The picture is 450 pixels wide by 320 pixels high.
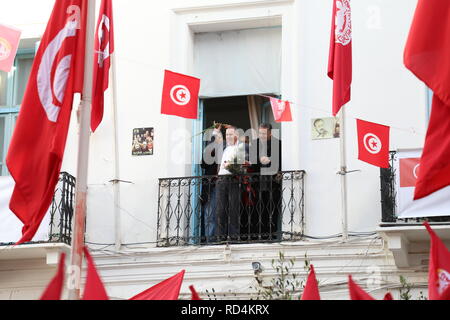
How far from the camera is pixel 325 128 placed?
1423 cm

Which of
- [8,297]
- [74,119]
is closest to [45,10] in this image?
[74,119]

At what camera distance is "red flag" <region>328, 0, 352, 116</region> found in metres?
13.3

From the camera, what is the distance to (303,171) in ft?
46.1

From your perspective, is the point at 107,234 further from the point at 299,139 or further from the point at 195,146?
the point at 299,139

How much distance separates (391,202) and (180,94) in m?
2.81

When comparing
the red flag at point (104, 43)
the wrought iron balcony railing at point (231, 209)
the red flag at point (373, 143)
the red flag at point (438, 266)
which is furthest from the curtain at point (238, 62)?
the red flag at point (438, 266)

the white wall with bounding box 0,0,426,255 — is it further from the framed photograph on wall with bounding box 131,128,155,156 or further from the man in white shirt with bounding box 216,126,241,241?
the man in white shirt with bounding box 216,126,241,241

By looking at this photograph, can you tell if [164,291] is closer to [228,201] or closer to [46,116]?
[46,116]

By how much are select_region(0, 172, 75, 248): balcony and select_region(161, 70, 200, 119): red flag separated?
158 centimetres

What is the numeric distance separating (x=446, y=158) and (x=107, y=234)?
6071mm

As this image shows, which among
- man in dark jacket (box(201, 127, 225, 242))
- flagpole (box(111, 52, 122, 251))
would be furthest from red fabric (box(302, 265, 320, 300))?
flagpole (box(111, 52, 122, 251))

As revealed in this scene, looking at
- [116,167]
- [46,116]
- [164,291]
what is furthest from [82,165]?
[116,167]

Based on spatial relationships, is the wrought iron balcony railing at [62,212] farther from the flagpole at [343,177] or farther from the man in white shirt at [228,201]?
the flagpole at [343,177]
